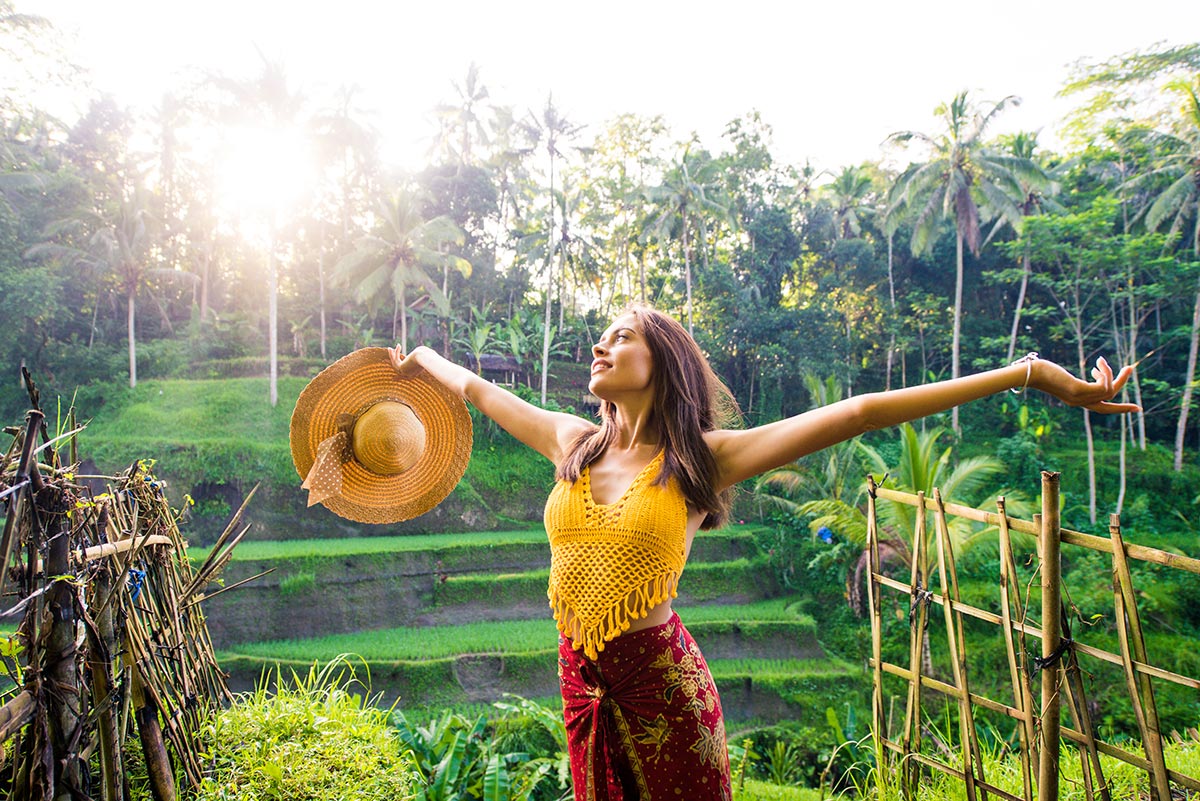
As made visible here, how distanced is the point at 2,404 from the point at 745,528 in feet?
37.9

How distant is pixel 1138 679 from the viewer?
1.63 meters

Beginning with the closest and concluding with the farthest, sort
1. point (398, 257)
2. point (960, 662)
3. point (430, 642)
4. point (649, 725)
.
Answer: point (649, 725) < point (960, 662) < point (430, 642) < point (398, 257)

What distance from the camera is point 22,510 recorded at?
1.20m

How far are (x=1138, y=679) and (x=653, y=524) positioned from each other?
121cm

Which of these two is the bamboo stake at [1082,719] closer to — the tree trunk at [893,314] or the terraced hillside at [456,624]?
the terraced hillside at [456,624]

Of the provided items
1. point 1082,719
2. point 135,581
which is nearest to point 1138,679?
point 1082,719

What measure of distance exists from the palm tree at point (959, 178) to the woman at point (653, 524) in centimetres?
1322

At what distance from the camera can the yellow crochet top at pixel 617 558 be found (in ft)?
4.04

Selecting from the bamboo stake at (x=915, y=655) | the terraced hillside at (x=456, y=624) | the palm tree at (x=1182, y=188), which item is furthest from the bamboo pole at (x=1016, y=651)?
the palm tree at (x=1182, y=188)

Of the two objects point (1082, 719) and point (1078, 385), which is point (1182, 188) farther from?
point (1078, 385)

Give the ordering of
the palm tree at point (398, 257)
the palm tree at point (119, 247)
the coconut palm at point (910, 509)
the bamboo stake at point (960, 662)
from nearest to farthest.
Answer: the bamboo stake at point (960, 662)
the coconut palm at point (910, 509)
the palm tree at point (119, 247)
the palm tree at point (398, 257)

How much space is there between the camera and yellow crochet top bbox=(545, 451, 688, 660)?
1232 millimetres

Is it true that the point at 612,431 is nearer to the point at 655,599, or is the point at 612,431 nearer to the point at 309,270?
the point at 655,599

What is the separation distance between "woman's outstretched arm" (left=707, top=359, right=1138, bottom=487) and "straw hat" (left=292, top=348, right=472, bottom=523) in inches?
29.9
